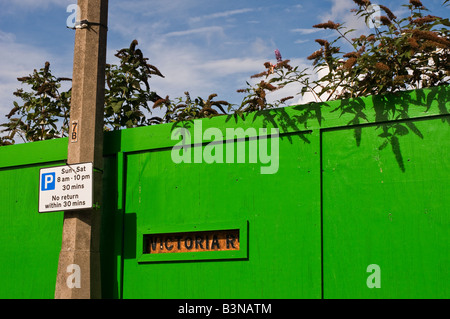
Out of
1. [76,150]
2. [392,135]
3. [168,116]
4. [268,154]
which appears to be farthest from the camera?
[168,116]

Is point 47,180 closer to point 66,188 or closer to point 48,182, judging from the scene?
point 48,182

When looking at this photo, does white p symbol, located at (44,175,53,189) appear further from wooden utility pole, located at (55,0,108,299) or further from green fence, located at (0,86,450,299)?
green fence, located at (0,86,450,299)

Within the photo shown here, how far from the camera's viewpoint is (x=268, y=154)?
5.88 meters

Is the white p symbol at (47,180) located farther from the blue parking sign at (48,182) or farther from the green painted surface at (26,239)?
the green painted surface at (26,239)

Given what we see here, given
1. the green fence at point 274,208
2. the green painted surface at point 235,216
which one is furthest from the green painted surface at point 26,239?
the green painted surface at point 235,216

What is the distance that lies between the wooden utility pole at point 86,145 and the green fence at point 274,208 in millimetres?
392

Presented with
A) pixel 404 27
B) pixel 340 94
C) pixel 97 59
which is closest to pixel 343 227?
pixel 340 94

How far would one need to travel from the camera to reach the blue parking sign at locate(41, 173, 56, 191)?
6.38 metres

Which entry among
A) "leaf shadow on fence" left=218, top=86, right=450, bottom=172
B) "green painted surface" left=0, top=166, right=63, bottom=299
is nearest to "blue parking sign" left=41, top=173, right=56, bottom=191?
"green painted surface" left=0, top=166, right=63, bottom=299

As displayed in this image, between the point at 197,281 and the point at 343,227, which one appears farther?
the point at 197,281

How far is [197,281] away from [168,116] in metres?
2.05

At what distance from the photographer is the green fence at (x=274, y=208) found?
16.9ft
